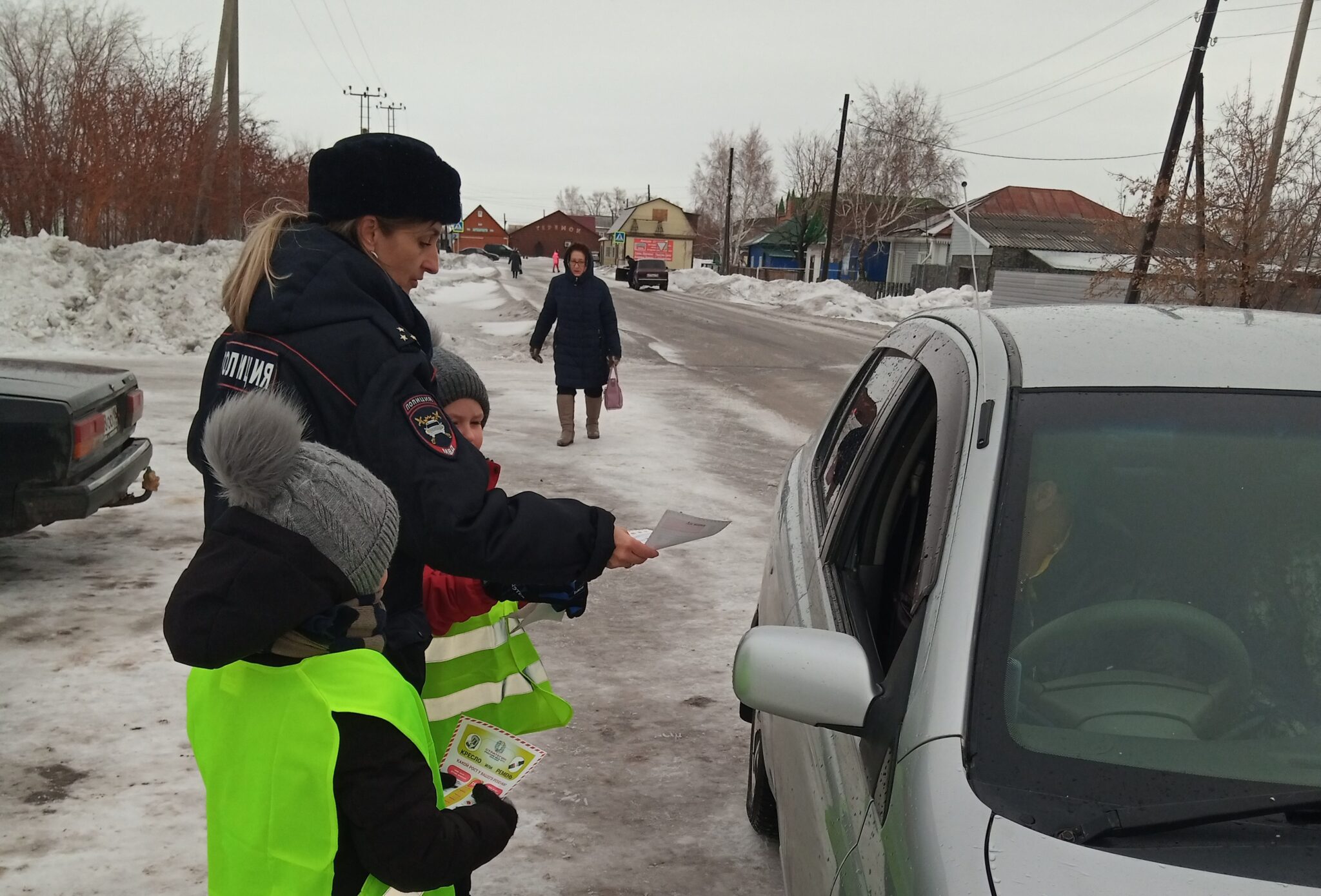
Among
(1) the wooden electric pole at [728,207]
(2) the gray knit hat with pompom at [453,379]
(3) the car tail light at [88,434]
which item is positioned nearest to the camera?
(2) the gray knit hat with pompom at [453,379]

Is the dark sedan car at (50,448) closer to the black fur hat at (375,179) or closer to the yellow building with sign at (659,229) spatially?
the black fur hat at (375,179)

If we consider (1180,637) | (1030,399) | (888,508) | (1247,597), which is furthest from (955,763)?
(888,508)

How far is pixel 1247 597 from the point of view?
1.75 meters

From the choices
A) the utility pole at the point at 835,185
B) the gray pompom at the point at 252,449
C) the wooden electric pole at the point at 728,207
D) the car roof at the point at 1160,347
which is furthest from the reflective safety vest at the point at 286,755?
the wooden electric pole at the point at 728,207

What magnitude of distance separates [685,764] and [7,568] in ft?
13.0

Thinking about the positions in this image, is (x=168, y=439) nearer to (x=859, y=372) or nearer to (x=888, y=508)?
(x=859, y=372)

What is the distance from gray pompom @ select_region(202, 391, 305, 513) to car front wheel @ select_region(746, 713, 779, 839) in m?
1.86

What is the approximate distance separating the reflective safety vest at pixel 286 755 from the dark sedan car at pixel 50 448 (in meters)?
4.03

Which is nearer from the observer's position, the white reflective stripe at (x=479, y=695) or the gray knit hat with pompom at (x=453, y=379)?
the white reflective stripe at (x=479, y=695)

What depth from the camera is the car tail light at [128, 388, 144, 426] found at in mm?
5961

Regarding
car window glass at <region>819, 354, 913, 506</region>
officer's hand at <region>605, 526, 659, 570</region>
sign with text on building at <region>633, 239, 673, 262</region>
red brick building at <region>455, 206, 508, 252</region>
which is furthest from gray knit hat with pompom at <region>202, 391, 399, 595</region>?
red brick building at <region>455, 206, 508, 252</region>

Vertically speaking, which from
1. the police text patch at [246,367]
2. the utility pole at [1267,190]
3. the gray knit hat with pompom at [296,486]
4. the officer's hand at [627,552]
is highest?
the utility pole at [1267,190]

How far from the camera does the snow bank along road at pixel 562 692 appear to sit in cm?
311

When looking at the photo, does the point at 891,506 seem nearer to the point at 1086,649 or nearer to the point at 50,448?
the point at 1086,649
